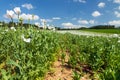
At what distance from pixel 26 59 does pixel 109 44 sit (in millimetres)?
4090

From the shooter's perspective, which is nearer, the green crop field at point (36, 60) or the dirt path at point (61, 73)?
the green crop field at point (36, 60)

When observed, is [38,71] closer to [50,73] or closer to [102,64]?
[50,73]

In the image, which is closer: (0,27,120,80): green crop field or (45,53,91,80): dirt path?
(0,27,120,80): green crop field

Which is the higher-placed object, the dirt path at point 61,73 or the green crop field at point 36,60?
the green crop field at point 36,60

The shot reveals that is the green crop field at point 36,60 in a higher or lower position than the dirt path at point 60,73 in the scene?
higher

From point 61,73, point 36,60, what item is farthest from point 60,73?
point 36,60

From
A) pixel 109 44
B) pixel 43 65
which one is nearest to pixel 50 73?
pixel 43 65

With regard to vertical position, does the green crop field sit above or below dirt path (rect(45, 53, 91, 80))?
above

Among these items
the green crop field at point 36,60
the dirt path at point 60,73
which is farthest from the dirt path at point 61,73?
the green crop field at point 36,60

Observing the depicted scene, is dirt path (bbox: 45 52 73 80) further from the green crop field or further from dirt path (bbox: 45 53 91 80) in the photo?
the green crop field

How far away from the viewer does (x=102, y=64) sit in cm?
885

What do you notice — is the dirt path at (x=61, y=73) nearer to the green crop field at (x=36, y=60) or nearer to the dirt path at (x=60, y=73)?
the dirt path at (x=60, y=73)

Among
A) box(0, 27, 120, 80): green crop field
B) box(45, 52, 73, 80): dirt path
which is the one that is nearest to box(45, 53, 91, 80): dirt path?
box(45, 52, 73, 80): dirt path

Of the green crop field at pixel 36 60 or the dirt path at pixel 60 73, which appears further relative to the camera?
the dirt path at pixel 60 73
